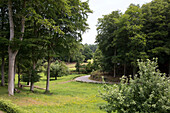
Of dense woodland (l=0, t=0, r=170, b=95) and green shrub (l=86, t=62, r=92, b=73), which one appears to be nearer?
dense woodland (l=0, t=0, r=170, b=95)

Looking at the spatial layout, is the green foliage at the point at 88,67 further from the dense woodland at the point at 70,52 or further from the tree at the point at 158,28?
the tree at the point at 158,28

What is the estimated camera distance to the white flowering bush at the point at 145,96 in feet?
12.6

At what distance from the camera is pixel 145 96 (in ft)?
14.0

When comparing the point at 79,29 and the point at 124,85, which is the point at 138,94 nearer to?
the point at 124,85

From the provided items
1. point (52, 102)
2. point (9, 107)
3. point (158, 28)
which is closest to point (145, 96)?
point (9, 107)

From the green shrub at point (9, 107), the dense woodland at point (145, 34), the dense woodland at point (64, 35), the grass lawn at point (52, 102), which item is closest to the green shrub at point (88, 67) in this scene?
the dense woodland at point (64, 35)

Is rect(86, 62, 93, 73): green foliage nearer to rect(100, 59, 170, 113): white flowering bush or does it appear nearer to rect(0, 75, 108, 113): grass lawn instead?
rect(0, 75, 108, 113): grass lawn

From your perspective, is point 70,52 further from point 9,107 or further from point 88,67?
point 88,67

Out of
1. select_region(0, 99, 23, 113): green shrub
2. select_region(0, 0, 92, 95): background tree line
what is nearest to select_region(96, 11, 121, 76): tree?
select_region(0, 0, 92, 95): background tree line

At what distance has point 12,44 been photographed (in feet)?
34.7

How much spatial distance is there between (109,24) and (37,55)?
18208 millimetres

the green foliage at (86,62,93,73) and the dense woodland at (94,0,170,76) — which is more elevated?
Answer: the dense woodland at (94,0,170,76)

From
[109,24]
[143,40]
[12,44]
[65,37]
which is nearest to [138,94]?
[12,44]

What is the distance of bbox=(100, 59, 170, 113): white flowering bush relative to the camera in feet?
12.6
